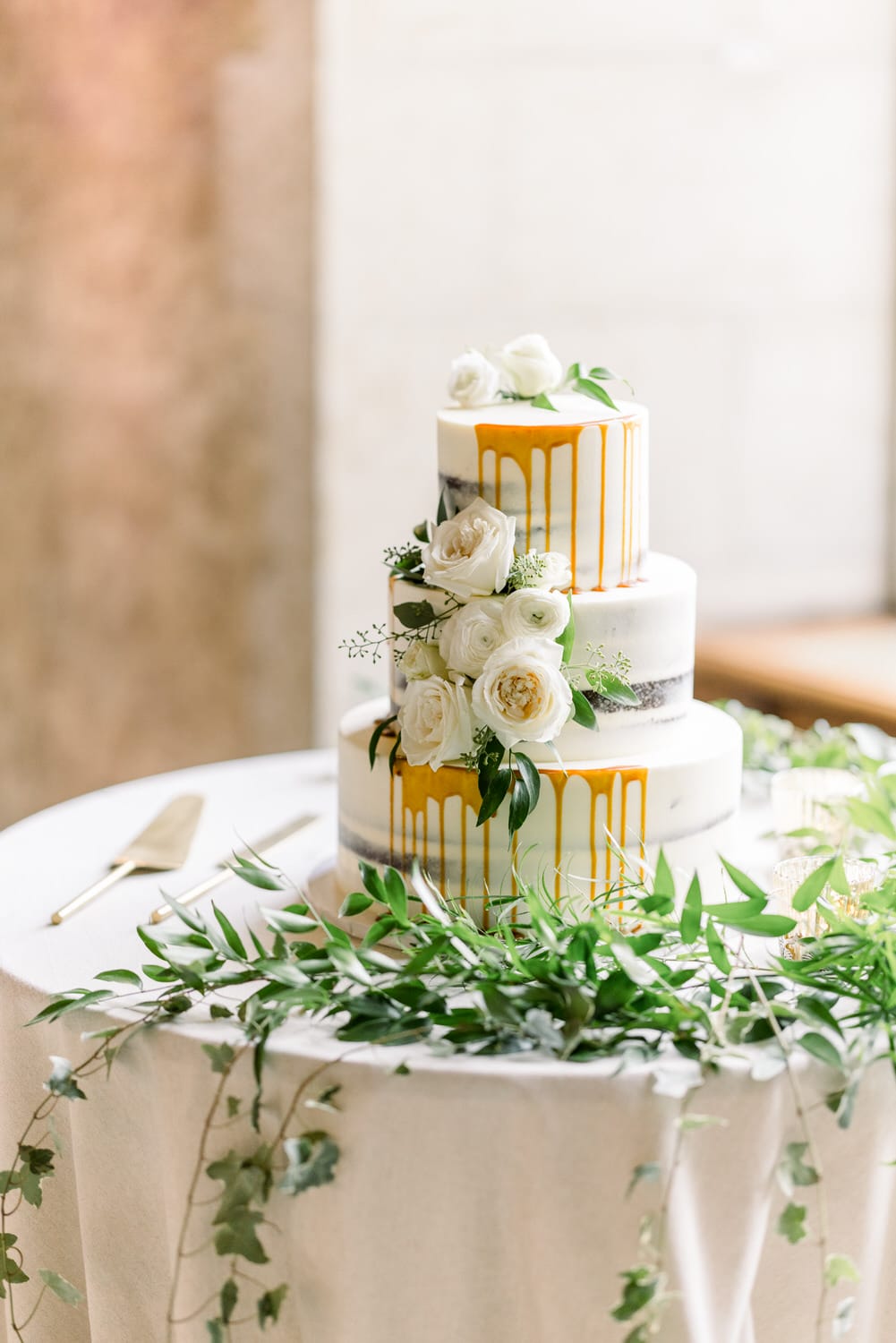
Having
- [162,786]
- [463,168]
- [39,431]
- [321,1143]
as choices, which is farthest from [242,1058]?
[463,168]

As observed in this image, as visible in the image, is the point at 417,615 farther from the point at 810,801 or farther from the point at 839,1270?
the point at 839,1270

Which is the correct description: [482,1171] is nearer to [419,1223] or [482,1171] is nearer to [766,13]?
[419,1223]

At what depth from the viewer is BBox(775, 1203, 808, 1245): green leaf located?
106 centimetres

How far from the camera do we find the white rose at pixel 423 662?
135cm

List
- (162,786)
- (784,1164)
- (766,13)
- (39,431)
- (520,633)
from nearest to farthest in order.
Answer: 1. (784,1164)
2. (520,633)
3. (162,786)
4. (39,431)
5. (766,13)

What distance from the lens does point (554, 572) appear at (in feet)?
4.43

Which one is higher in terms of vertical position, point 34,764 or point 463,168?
point 463,168

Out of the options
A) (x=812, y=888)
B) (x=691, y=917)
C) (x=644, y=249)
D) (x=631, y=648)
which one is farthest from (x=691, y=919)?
(x=644, y=249)

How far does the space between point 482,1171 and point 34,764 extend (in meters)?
2.12

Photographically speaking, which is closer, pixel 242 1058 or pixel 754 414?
pixel 242 1058

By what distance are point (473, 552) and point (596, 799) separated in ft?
0.79

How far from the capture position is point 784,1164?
1.06 m

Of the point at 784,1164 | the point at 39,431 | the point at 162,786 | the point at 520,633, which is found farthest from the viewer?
the point at 39,431

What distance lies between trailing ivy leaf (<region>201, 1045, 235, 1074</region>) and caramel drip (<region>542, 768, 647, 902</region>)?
0.36m
